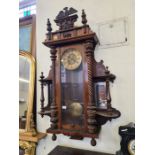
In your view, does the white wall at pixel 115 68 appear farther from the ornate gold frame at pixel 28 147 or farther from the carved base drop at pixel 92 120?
the ornate gold frame at pixel 28 147

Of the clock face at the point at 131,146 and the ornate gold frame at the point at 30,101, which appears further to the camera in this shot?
the ornate gold frame at the point at 30,101

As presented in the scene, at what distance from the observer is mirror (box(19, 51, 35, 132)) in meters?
1.79

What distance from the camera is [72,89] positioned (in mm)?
1489

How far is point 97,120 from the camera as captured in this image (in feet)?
4.75

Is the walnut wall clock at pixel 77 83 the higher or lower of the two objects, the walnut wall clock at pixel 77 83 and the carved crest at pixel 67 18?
the lower

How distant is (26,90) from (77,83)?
2.35 feet

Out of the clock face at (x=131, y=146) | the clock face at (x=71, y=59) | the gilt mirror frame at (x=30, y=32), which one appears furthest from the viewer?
the gilt mirror frame at (x=30, y=32)

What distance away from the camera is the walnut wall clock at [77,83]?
4.51 ft

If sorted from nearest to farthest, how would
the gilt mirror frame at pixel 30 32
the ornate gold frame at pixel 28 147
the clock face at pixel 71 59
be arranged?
1. the clock face at pixel 71 59
2. the ornate gold frame at pixel 28 147
3. the gilt mirror frame at pixel 30 32

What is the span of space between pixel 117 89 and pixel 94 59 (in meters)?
0.36

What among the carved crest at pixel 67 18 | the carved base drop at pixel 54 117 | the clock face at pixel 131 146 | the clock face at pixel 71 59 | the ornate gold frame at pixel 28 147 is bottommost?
the ornate gold frame at pixel 28 147

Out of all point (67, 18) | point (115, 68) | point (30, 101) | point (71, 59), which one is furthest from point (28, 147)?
point (67, 18)

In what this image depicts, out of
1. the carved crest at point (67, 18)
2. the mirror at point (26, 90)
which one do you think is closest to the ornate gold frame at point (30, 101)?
the mirror at point (26, 90)

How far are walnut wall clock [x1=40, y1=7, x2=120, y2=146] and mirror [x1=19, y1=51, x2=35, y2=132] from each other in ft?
1.25
